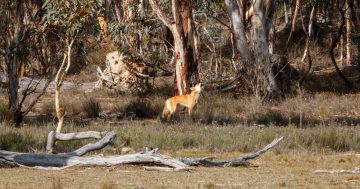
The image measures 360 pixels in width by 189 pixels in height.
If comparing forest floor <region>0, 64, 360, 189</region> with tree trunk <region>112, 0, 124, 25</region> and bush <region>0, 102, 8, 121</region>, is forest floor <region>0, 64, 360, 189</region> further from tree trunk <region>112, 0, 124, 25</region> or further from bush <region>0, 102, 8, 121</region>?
tree trunk <region>112, 0, 124, 25</region>

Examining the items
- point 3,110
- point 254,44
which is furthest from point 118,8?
point 3,110

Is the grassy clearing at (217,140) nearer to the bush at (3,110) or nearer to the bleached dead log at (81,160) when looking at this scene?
the bleached dead log at (81,160)

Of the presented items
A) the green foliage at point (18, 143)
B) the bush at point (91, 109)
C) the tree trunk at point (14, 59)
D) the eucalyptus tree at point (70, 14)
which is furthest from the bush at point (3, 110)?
the green foliage at point (18, 143)

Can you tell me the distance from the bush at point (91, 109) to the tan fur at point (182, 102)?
3.14m

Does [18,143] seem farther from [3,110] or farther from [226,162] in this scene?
[3,110]

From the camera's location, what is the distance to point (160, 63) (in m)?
32.2

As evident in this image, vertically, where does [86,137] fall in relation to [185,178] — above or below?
above

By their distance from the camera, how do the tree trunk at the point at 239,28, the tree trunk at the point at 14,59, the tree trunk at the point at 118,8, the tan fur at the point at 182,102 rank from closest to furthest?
the tree trunk at the point at 14,59
the tan fur at the point at 182,102
the tree trunk at the point at 239,28
the tree trunk at the point at 118,8

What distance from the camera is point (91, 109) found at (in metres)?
27.0

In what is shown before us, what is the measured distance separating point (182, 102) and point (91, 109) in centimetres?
378

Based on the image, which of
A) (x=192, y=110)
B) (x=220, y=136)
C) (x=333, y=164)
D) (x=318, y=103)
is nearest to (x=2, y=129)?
(x=220, y=136)

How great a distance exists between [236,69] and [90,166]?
1760 centimetres

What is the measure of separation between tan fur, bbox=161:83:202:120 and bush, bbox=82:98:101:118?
124 inches

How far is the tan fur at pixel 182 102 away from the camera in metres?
24.2
